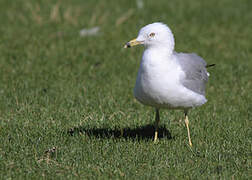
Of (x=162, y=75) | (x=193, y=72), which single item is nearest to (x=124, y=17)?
(x=193, y=72)

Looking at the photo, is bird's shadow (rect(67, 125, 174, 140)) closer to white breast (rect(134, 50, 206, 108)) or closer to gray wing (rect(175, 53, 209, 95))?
white breast (rect(134, 50, 206, 108))

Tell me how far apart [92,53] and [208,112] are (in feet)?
13.2

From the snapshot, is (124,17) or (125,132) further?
(124,17)

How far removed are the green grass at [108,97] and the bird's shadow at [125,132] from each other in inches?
0.9

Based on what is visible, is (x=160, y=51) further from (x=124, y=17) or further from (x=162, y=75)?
(x=124, y=17)

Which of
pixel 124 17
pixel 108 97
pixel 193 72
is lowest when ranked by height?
pixel 108 97

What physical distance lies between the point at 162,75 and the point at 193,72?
0.70m

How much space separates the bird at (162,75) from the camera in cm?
611

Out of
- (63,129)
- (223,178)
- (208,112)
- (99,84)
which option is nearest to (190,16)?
(99,84)

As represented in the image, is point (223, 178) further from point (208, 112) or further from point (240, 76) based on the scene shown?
point (240, 76)

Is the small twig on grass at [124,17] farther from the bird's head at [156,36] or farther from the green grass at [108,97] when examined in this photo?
the bird's head at [156,36]

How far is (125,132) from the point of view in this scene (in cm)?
722

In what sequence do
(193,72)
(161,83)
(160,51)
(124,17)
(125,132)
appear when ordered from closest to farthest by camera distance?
(161,83) < (160,51) < (193,72) < (125,132) < (124,17)

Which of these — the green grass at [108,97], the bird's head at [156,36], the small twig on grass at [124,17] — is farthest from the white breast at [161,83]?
the small twig on grass at [124,17]
